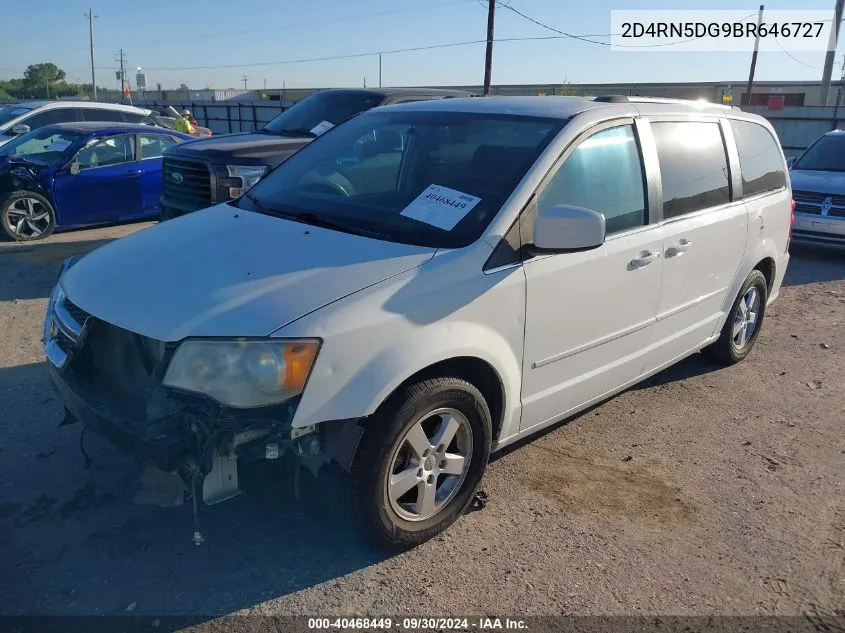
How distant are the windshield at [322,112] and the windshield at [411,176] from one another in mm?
3581

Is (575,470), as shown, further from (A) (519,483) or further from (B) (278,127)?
(B) (278,127)

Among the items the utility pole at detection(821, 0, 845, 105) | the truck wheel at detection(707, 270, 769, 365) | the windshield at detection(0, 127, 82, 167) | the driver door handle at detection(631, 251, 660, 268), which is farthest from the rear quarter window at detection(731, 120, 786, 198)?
the utility pole at detection(821, 0, 845, 105)

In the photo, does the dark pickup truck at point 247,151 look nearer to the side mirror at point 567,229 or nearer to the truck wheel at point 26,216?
the truck wheel at point 26,216

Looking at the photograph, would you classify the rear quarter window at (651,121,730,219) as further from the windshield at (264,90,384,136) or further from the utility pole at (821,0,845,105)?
the utility pole at (821,0,845,105)

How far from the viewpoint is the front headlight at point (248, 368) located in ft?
8.32

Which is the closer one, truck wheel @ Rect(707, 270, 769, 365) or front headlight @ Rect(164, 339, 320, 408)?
front headlight @ Rect(164, 339, 320, 408)

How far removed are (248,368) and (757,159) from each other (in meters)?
4.24

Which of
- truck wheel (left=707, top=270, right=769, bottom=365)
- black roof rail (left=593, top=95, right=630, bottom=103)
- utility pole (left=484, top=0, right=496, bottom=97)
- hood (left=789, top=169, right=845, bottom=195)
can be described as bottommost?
truck wheel (left=707, top=270, right=769, bottom=365)

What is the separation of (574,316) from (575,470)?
0.93 m

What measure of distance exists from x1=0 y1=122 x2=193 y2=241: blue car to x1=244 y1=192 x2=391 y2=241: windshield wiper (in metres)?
6.33

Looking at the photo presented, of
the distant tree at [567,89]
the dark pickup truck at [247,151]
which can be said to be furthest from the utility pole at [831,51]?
the dark pickup truck at [247,151]

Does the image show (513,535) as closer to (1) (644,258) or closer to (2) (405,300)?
(2) (405,300)

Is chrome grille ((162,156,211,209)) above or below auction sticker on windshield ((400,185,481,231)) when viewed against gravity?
below

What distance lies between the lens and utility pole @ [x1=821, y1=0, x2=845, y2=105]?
26.6 m
